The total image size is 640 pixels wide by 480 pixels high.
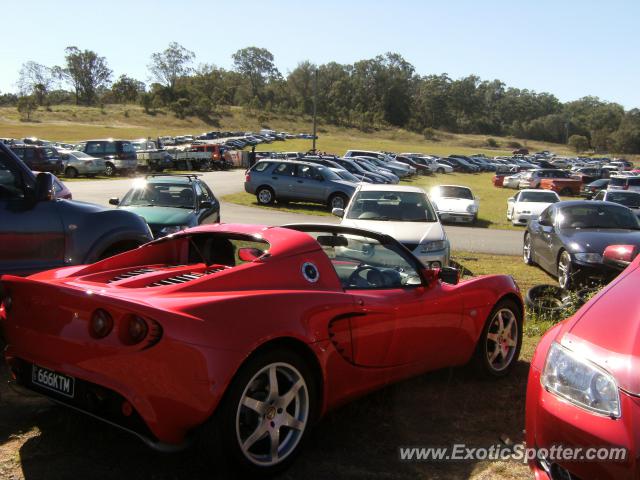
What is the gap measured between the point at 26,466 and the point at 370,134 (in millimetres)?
129555

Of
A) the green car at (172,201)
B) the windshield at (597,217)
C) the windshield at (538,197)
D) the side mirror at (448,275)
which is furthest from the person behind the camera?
the windshield at (538,197)

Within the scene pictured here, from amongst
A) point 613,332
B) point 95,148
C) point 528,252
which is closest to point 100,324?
point 613,332

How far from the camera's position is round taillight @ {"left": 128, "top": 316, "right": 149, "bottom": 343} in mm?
3039

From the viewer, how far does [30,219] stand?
5.25 metres

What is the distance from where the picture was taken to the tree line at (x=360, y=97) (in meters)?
133

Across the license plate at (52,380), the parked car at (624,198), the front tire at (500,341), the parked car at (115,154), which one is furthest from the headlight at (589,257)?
the parked car at (115,154)

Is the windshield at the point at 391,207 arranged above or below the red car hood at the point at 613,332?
below

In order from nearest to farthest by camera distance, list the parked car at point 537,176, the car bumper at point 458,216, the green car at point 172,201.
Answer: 1. the green car at point 172,201
2. the car bumper at point 458,216
3. the parked car at point 537,176

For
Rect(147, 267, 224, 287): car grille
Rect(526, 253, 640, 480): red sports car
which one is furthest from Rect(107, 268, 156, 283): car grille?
Rect(526, 253, 640, 480): red sports car

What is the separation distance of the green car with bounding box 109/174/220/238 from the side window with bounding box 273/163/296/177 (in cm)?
1125

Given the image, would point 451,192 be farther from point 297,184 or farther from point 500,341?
point 500,341

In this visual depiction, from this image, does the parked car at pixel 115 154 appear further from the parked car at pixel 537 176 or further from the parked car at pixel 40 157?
the parked car at pixel 537 176

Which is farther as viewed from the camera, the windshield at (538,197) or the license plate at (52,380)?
the windshield at (538,197)

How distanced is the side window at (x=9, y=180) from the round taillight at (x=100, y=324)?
102 inches
